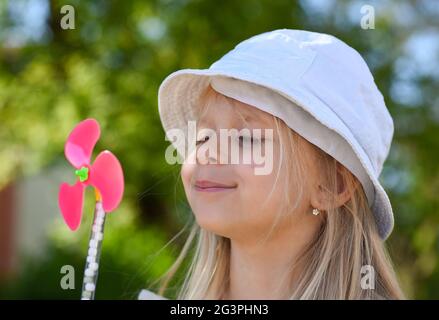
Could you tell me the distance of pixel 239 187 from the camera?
1852 millimetres

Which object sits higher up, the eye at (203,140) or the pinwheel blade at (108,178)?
the eye at (203,140)

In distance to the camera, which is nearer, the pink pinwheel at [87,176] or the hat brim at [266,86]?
the hat brim at [266,86]

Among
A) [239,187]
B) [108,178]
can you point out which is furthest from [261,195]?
[108,178]

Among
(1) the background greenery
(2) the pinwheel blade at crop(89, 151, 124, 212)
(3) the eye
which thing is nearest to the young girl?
(3) the eye

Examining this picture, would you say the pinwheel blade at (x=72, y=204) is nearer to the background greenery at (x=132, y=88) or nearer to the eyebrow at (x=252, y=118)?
the eyebrow at (x=252, y=118)

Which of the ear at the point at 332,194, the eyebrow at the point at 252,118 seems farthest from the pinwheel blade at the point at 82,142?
the ear at the point at 332,194

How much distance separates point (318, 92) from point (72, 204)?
70 centimetres

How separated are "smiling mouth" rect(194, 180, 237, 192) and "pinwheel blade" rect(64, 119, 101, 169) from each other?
0.30 metres

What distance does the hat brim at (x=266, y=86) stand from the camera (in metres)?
1.80

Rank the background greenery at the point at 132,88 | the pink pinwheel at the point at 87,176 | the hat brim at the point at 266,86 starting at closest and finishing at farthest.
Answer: the hat brim at the point at 266,86 < the pink pinwheel at the point at 87,176 < the background greenery at the point at 132,88

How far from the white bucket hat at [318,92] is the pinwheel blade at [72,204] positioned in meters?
0.43

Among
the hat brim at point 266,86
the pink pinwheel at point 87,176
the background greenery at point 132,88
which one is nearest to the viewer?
the hat brim at point 266,86

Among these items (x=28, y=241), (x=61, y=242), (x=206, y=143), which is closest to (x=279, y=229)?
(x=206, y=143)
